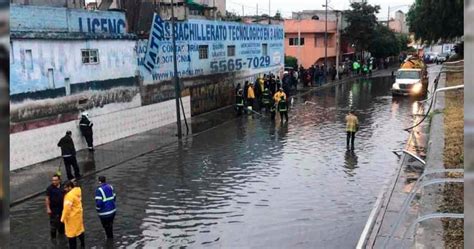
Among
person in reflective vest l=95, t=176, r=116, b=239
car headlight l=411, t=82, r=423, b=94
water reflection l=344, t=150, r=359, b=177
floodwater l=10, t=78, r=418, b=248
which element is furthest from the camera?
car headlight l=411, t=82, r=423, b=94

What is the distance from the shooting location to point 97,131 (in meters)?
20.1

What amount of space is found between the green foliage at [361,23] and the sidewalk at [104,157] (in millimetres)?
38699

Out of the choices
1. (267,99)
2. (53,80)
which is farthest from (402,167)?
(267,99)

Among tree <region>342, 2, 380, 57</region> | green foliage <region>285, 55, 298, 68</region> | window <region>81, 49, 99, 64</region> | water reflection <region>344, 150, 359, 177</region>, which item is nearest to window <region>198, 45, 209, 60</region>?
window <region>81, 49, 99, 64</region>

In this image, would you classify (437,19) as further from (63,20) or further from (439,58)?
(439,58)

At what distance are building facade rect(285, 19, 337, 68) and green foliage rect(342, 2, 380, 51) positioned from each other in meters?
5.69

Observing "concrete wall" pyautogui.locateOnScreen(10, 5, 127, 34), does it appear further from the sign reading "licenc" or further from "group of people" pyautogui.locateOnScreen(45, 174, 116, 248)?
"group of people" pyautogui.locateOnScreen(45, 174, 116, 248)

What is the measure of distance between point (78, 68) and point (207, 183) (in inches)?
303

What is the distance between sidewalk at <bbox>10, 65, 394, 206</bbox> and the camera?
1409 cm

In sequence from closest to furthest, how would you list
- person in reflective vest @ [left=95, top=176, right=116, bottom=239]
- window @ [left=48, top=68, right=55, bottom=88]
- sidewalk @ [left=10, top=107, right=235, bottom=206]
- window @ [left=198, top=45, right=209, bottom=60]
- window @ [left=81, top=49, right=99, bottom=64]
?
person in reflective vest @ [left=95, top=176, right=116, bottom=239] < sidewalk @ [left=10, top=107, right=235, bottom=206] < window @ [left=48, top=68, right=55, bottom=88] < window @ [left=81, top=49, right=99, bottom=64] < window @ [left=198, top=45, right=209, bottom=60]

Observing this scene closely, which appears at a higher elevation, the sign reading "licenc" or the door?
the sign reading "licenc"

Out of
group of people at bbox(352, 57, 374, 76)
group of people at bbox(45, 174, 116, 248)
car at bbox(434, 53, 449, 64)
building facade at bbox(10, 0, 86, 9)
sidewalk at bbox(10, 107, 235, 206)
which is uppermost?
building facade at bbox(10, 0, 86, 9)

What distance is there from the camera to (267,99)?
93.0 feet

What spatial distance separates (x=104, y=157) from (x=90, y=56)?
419cm
